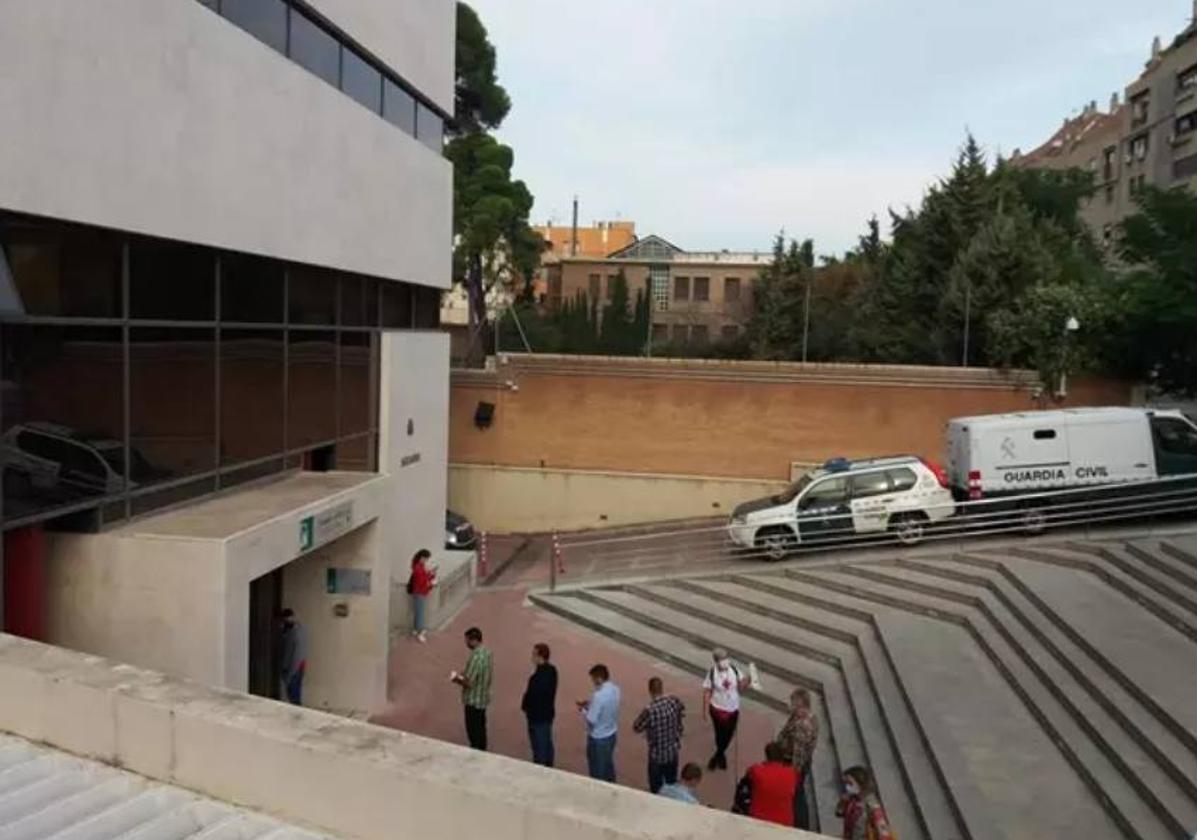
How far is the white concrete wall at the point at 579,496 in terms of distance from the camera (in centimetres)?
2397

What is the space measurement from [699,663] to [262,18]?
9581 millimetres

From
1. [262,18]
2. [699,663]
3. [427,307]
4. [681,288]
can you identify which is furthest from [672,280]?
[262,18]

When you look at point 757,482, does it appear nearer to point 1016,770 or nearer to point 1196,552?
point 1196,552

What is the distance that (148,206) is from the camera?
836 cm

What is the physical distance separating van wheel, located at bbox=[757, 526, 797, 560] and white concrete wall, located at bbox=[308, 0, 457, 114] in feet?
31.2

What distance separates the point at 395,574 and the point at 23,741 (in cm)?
Answer: 1147

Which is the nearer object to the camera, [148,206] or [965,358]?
[148,206]

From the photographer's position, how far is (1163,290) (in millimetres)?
19953

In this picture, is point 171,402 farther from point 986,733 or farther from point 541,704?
point 986,733

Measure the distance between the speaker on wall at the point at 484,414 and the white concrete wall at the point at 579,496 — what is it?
1.08 metres

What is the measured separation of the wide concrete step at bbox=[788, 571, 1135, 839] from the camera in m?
7.46

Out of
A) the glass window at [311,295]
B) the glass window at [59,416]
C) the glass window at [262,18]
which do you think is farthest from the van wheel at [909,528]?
the glass window at [59,416]

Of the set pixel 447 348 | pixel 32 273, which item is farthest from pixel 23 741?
pixel 447 348

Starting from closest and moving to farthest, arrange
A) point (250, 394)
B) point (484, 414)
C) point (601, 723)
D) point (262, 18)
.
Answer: point (601, 723)
point (262, 18)
point (250, 394)
point (484, 414)
